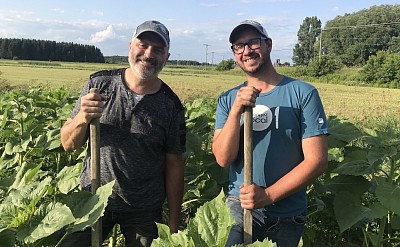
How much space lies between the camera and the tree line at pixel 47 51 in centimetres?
9206

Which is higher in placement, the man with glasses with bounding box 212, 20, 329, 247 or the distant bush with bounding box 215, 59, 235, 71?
the distant bush with bounding box 215, 59, 235, 71

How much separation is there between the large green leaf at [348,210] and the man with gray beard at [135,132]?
113 centimetres

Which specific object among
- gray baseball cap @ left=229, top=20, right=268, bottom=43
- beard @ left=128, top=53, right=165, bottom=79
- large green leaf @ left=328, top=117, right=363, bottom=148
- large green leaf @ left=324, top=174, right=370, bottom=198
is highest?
gray baseball cap @ left=229, top=20, right=268, bottom=43

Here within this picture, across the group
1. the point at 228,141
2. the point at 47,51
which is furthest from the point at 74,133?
the point at 47,51

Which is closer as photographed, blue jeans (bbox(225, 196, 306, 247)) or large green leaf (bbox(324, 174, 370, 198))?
blue jeans (bbox(225, 196, 306, 247))

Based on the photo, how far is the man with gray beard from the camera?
9.12 ft

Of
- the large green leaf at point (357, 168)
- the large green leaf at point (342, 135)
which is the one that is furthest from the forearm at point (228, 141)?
the large green leaf at point (342, 135)

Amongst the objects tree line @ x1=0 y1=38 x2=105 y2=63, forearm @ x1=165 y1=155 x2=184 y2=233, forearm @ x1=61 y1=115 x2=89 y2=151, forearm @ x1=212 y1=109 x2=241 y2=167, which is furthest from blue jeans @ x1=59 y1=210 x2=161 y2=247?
tree line @ x1=0 y1=38 x2=105 y2=63

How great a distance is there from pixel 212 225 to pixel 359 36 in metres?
85.2

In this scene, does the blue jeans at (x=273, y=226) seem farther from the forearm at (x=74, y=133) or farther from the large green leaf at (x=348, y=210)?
the forearm at (x=74, y=133)

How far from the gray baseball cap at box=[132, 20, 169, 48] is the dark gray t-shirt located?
0.29 meters

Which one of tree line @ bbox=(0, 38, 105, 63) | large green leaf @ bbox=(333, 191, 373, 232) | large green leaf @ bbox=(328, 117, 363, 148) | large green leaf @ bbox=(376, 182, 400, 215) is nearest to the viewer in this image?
large green leaf @ bbox=(376, 182, 400, 215)

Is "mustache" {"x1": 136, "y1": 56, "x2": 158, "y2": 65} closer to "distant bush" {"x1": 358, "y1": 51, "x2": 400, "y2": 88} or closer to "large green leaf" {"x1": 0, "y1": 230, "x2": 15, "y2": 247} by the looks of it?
"large green leaf" {"x1": 0, "y1": 230, "x2": 15, "y2": 247}

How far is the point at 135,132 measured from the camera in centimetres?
280
